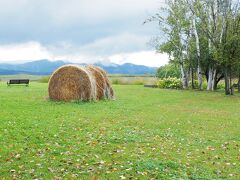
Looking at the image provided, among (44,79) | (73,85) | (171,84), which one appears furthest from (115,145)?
(44,79)

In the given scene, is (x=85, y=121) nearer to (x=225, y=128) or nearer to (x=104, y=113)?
(x=104, y=113)

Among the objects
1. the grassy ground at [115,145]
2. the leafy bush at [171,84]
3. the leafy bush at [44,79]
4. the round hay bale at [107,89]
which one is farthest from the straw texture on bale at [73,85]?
the leafy bush at [44,79]

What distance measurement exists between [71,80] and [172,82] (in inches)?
907

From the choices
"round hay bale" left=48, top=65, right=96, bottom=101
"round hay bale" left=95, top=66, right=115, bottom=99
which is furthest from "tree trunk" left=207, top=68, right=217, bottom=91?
"round hay bale" left=48, top=65, right=96, bottom=101

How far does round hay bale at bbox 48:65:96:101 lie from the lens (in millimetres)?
22266

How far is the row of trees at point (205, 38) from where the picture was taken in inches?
1206

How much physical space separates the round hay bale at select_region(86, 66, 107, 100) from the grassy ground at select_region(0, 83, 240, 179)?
687 centimetres

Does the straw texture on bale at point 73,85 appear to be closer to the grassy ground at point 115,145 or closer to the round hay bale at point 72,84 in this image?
the round hay bale at point 72,84

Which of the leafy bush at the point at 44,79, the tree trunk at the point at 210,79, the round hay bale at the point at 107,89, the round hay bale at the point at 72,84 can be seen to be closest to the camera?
the round hay bale at the point at 72,84

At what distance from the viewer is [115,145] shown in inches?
408

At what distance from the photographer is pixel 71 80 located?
73.8 ft

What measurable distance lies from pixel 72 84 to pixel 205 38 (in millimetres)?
A: 21272

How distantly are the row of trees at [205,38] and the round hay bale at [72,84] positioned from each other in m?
13.1

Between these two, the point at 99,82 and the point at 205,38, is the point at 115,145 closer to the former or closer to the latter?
the point at 99,82
